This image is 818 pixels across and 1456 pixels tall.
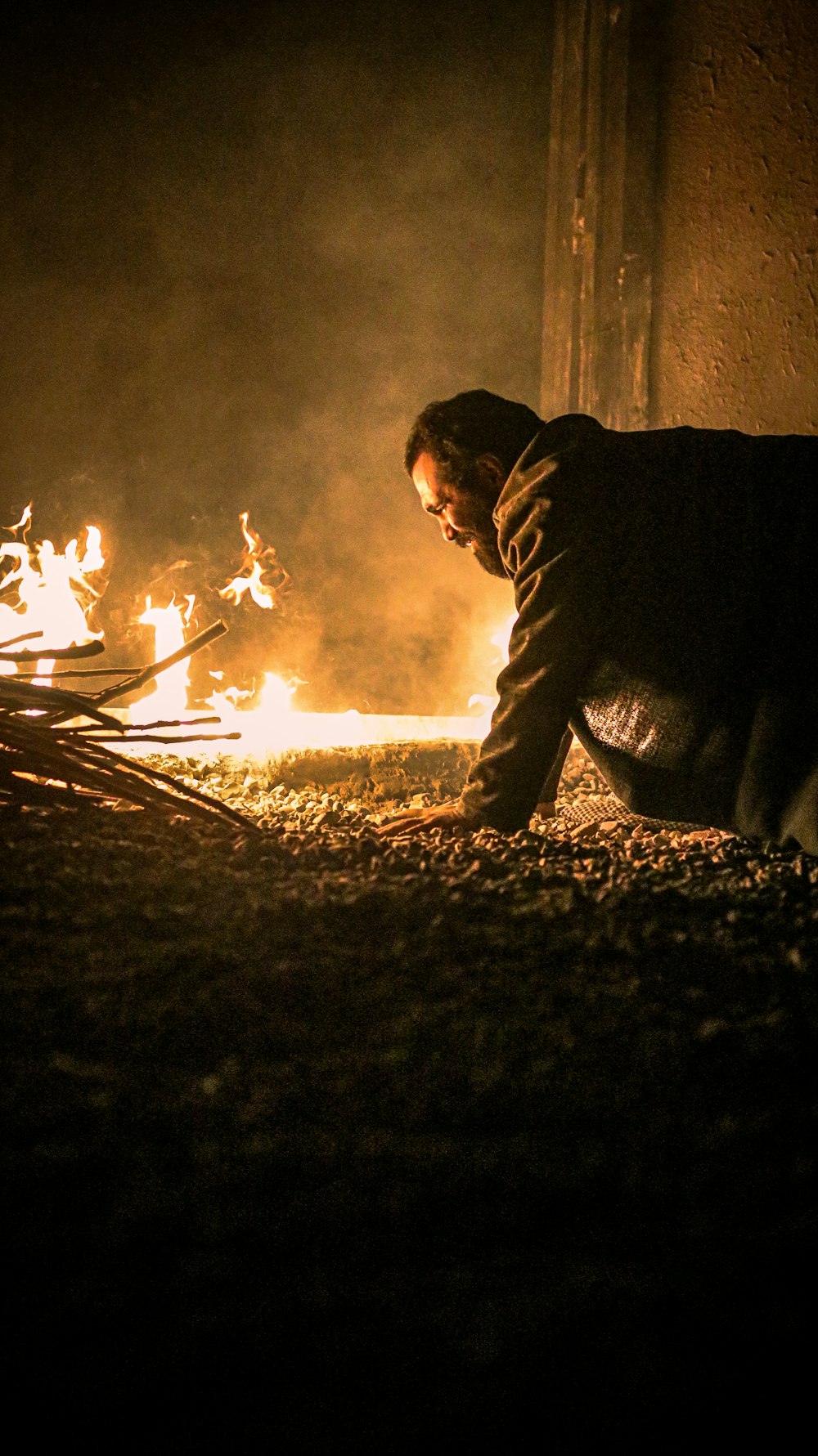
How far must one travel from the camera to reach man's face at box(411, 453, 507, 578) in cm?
203

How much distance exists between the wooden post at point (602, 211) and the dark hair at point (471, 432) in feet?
6.71

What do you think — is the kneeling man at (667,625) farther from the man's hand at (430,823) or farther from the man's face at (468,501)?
the man's face at (468,501)

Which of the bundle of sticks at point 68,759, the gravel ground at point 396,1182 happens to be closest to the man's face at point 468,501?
the bundle of sticks at point 68,759

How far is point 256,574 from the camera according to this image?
6152 mm

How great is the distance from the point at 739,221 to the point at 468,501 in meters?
1.87

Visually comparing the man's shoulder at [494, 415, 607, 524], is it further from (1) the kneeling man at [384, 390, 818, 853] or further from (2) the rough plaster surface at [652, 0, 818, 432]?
(2) the rough plaster surface at [652, 0, 818, 432]

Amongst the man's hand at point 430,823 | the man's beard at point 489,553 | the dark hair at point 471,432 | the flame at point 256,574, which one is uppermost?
the flame at point 256,574

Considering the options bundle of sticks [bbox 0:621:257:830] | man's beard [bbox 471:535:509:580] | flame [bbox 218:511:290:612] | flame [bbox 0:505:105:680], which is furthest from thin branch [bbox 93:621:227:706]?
flame [bbox 218:511:290:612]

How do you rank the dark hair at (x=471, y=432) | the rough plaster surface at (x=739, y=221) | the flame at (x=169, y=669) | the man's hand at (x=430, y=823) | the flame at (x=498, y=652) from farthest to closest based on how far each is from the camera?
1. the flame at (x=498, y=652)
2. the flame at (x=169, y=669)
3. the rough plaster surface at (x=739, y=221)
4. the dark hair at (x=471, y=432)
5. the man's hand at (x=430, y=823)

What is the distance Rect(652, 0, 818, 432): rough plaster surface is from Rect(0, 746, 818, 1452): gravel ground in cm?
247

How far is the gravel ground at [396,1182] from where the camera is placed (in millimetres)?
695

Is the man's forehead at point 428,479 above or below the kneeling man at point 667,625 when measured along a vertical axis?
above

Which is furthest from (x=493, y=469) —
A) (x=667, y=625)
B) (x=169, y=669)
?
(x=169, y=669)

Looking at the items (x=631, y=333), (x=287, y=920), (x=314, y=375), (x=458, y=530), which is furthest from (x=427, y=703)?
(x=287, y=920)
